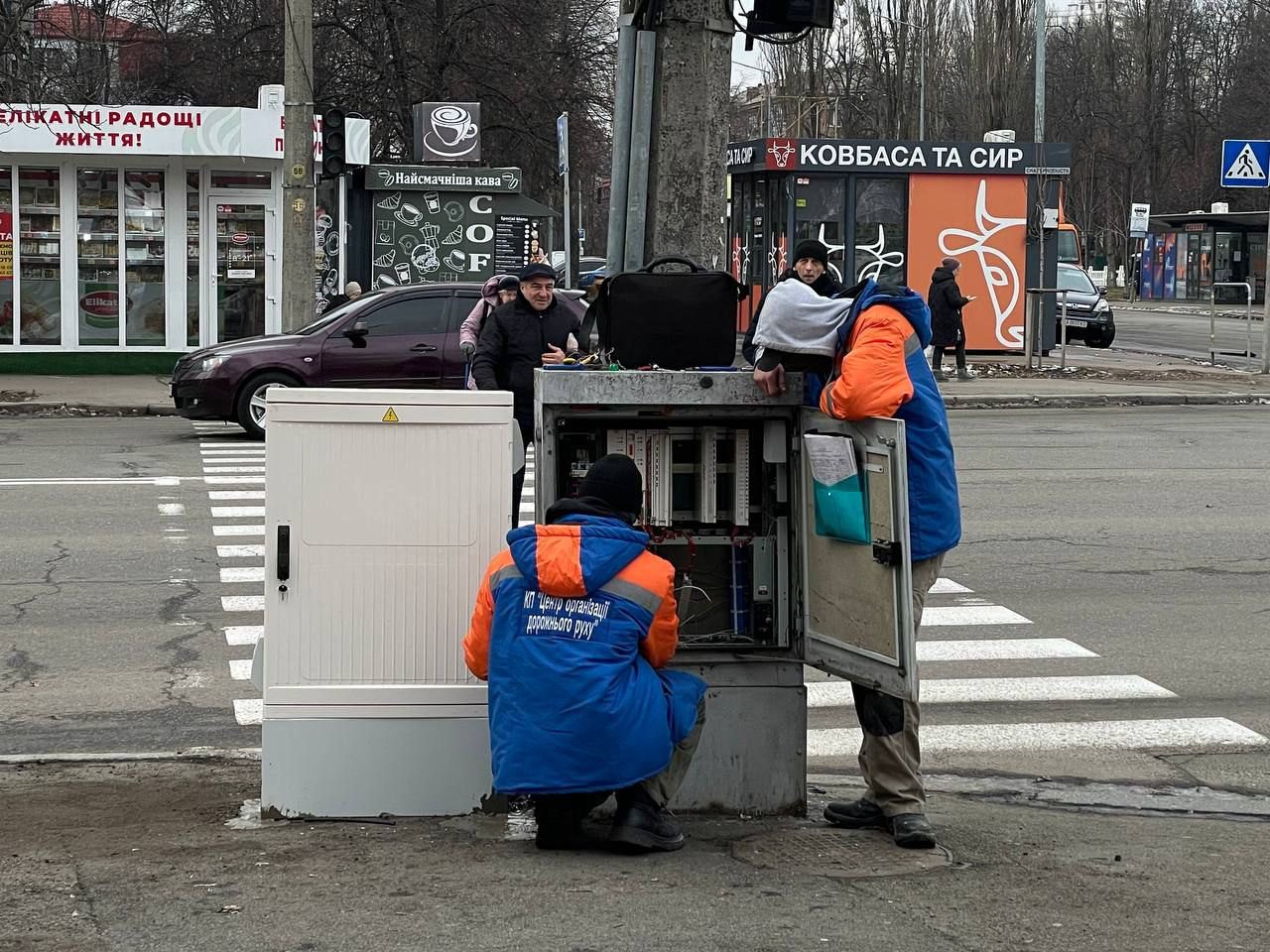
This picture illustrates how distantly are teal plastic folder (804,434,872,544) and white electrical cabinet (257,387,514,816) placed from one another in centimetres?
102

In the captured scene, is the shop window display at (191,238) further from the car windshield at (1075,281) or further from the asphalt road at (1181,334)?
the car windshield at (1075,281)

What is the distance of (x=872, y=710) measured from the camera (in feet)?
18.0

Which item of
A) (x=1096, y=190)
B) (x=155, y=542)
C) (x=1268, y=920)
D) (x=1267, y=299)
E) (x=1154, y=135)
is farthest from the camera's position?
(x=1096, y=190)

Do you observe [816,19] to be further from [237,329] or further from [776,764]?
[237,329]

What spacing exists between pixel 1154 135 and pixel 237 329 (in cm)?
5294

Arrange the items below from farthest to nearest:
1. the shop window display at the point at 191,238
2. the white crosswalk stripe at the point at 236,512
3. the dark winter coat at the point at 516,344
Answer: the shop window display at the point at 191,238 → the white crosswalk stripe at the point at 236,512 → the dark winter coat at the point at 516,344

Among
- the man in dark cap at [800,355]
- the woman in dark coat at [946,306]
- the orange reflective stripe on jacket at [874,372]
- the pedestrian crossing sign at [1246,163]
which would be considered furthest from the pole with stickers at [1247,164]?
the orange reflective stripe on jacket at [874,372]

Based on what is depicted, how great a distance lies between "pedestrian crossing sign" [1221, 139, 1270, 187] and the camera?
25.0 metres

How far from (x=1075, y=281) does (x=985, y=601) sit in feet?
85.7

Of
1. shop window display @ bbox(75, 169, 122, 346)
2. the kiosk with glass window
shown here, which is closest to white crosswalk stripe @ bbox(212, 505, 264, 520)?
shop window display @ bbox(75, 169, 122, 346)

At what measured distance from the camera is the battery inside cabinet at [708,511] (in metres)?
5.84

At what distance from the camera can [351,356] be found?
16.9 meters

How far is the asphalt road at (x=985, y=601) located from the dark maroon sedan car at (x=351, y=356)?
66 cm

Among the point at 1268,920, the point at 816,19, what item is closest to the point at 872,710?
the point at 1268,920
